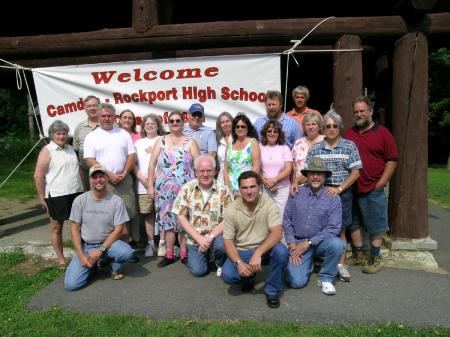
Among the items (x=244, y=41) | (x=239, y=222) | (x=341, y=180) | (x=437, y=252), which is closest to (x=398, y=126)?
(x=341, y=180)

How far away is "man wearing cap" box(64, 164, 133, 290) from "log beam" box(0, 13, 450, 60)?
175 centimetres

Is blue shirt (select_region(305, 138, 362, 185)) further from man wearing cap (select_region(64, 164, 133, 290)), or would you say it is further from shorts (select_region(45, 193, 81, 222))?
shorts (select_region(45, 193, 81, 222))

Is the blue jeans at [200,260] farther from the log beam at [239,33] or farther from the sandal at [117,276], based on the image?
the log beam at [239,33]

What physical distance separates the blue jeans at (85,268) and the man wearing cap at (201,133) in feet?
4.53

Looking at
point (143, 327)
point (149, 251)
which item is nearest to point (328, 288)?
point (143, 327)

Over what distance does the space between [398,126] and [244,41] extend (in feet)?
6.94

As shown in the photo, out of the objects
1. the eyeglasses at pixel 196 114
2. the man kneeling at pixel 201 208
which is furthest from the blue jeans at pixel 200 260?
the eyeglasses at pixel 196 114

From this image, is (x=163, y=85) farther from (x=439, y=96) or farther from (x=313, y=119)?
(x=439, y=96)

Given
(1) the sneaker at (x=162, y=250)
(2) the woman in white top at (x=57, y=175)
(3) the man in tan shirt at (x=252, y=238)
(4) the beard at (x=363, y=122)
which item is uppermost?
(4) the beard at (x=363, y=122)

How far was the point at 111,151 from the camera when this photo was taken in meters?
4.23

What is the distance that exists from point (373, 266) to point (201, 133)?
2.34m

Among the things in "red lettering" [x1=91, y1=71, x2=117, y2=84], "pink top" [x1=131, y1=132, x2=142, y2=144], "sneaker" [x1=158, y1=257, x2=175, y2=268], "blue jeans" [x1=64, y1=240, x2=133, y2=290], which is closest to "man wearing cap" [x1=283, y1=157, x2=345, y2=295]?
"sneaker" [x1=158, y1=257, x2=175, y2=268]

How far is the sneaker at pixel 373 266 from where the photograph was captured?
398cm

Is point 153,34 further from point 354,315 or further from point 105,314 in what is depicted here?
point 354,315
